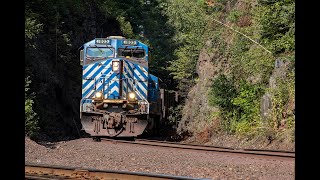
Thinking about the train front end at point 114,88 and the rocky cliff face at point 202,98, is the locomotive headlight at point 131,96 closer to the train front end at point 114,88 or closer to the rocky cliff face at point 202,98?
the train front end at point 114,88

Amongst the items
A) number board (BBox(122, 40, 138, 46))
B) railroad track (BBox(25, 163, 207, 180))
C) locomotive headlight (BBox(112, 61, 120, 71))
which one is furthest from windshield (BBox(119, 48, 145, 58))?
railroad track (BBox(25, 163, 207, 180))

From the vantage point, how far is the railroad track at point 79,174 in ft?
22.0

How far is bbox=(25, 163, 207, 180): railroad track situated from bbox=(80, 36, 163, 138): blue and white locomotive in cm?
712

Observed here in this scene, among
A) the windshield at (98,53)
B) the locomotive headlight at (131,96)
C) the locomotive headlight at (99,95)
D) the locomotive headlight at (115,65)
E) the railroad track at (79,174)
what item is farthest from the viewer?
the windshield at (98,53)

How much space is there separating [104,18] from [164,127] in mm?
13920

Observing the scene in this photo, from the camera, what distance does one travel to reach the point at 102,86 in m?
15.6

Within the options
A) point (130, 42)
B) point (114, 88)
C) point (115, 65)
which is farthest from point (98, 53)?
point (114, 88)

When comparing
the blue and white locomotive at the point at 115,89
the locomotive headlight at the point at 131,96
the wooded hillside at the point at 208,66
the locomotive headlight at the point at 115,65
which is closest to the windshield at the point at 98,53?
the blue and white locomotive at the point at 115,89

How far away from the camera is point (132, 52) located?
53.4 ft

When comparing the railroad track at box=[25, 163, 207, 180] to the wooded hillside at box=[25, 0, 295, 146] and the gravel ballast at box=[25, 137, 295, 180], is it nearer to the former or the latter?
the gravel ballast at box=[25, 137, 295, 180]

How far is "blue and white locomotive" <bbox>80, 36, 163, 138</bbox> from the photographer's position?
15086 millimetres

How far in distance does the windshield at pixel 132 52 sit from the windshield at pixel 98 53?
0.40 meters

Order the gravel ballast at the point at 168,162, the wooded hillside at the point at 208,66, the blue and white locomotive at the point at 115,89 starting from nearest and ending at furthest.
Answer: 1. the gravel ballast at the point at 168,162
2. the wooded hillside at the point at 208,66
3. the blue and white locomotive at the point at 115,89
